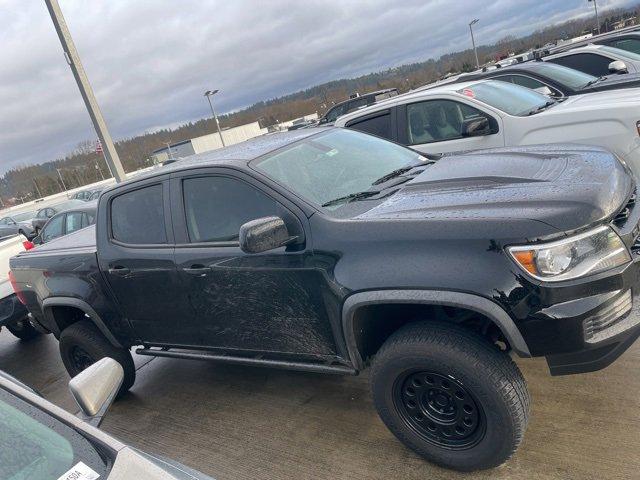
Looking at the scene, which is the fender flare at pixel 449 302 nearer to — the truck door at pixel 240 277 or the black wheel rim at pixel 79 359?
the truck door at pixel 240 277

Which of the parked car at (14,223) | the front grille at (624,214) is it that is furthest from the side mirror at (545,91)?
the parked car at (14,223)

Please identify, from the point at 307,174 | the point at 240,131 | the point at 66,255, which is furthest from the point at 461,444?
the point at 240,131

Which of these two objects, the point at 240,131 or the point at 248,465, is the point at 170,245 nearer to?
the point at 248,465

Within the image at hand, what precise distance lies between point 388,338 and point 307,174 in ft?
3.80

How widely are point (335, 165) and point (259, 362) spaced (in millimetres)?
1390

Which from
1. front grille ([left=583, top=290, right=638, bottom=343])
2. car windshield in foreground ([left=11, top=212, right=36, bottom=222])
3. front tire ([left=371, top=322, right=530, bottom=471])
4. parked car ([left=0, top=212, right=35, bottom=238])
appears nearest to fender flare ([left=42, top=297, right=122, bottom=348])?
front tire ([left=371, top=322, right=530, bottom=471])

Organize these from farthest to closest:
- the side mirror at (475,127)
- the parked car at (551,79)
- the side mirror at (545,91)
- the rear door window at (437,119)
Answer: the parked car at (551,79) < the side mirror at (545,91) < the rear door window at (437,119) < the side mirror at (475,127)

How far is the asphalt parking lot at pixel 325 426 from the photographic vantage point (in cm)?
269

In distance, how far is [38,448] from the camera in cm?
161

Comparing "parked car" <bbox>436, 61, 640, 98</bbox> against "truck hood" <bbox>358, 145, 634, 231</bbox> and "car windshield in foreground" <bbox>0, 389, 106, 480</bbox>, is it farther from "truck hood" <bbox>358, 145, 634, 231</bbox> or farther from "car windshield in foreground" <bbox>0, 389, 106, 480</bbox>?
"car windshield in foreground" <bbox>0, 389, 106, 480</bbox>

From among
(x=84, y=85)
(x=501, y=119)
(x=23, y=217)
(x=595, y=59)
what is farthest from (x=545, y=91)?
(x=23, y=217)

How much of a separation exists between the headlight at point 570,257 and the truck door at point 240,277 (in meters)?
1.07

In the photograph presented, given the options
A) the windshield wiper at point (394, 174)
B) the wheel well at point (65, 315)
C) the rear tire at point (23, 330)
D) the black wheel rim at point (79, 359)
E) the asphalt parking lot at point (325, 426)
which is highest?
the windshield wiper at point (394, 174)

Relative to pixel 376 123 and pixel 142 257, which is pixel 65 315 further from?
pixel 376 123
